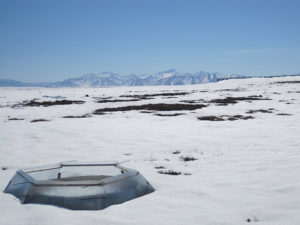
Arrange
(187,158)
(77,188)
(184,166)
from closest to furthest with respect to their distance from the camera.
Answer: (77,188)
(184,166)
(187,158)

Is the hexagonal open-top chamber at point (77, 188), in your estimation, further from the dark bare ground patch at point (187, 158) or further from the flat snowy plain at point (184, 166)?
the dark bare ground patch at point (187, 158)

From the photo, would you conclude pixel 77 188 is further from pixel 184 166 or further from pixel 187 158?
pixel 187 158

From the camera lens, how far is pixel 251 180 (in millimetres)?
6324

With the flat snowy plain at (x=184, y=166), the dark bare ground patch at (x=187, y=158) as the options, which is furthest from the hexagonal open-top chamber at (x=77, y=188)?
the dark bare ground patch at (x=187, y=158)

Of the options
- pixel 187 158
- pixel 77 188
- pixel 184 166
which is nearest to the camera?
pixel 77 188

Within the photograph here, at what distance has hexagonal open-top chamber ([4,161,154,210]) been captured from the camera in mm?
4770

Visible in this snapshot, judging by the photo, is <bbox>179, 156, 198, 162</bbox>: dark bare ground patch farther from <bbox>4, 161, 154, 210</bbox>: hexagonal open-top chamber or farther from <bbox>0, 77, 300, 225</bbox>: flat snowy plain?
<bbox>4, 161, 154, 210</bbox>: hexagonal open-top chamber

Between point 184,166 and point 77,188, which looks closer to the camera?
point 77,188

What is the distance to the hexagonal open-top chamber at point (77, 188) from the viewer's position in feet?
15.6

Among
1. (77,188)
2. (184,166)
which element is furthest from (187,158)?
(77,188)

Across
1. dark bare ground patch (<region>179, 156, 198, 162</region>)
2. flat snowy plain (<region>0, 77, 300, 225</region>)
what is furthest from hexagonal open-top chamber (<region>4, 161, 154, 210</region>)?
dark bare ground patch (<region>179, 156, 198, 162</region>)

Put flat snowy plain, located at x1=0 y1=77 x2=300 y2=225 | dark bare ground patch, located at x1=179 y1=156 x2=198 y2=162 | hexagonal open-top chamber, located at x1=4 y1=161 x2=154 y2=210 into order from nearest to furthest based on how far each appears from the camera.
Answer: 1. flat snowy plain, located at x1=0 y1=77 x2=300 y2=225
2. hexagonal open-top chamber, located at x1=4 y1=161 x2=154 y2=210
3. dark bare ground patch, located at x1=179 y1=156 x2=198 y2=162

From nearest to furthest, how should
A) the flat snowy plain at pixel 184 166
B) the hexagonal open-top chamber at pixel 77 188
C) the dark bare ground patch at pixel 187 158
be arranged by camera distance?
1. the flat snowy plain at pixel 184 166
2. the hexagonal open-top chamber at pixel 77 188
3. the dark bare ground patch at pixel 187 158

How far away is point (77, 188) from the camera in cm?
492
